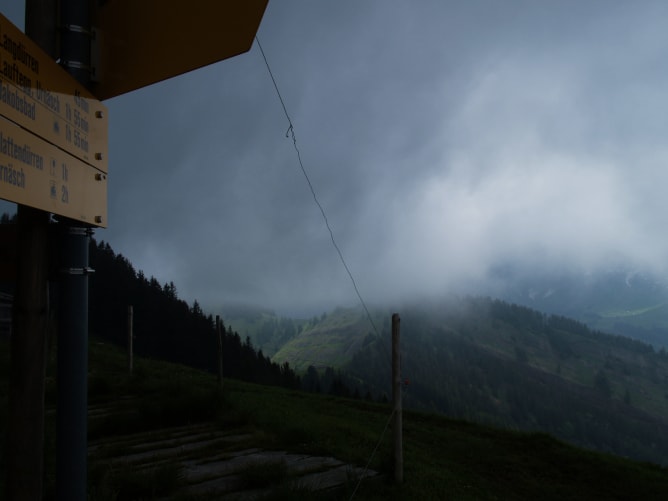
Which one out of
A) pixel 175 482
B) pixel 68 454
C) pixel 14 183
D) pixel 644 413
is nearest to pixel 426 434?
pixel 175 482

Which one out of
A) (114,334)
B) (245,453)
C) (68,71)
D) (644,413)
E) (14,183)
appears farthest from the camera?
(644,413)

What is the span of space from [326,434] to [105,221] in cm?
598

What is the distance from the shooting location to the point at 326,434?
24.2 feet

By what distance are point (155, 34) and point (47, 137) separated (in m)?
0.83

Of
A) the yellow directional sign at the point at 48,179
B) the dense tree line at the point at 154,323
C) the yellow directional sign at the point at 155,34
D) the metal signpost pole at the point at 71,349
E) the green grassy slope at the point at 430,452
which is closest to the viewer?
the yellow directional sign at the point at 48,179

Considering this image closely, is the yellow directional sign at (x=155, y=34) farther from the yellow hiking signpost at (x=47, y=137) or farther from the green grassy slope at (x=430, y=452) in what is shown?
the green grassy slope at (x=430, y=452)

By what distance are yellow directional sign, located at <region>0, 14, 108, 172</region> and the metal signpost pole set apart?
23cm

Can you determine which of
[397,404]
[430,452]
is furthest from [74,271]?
[430,452]

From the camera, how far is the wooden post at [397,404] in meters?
5.86

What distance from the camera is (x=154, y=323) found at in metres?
53.7

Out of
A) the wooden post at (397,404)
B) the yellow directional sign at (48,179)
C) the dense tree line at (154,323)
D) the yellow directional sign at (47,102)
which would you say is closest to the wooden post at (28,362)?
the yellow directional sign at (48,179)

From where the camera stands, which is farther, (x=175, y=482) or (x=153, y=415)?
(x=153, y=415)

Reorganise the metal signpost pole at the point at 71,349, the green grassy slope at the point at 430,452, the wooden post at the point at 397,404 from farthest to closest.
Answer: the green grassy slope at the point at 430,452 < the wooden post at the point at 397,404 < the metal signpost pole at the point at 71,349

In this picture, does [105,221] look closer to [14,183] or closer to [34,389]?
[14,183]
